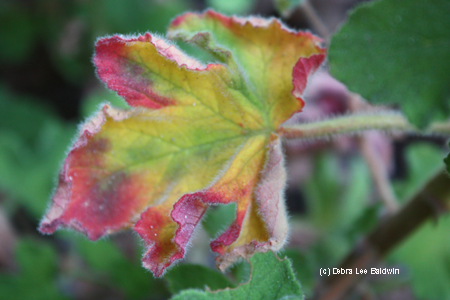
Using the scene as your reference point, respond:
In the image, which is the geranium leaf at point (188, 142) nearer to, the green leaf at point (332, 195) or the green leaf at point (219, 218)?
the green leaf at point (219, 218)

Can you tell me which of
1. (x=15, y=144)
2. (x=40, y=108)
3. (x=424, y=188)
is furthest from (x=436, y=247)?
(x=40, y=108)

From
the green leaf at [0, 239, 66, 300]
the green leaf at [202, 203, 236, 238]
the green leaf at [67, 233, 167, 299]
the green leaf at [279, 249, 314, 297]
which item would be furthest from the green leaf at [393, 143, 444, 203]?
the green leaf at [0, 239, 66, 300]

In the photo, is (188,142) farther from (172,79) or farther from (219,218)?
(219,218)

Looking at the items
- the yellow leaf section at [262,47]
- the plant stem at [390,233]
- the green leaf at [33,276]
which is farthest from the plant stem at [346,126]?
the green leaf at [33,276]

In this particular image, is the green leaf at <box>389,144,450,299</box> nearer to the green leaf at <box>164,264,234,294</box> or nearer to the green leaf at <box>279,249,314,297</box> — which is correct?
the green leaf at <box>279,249,314,297</box>

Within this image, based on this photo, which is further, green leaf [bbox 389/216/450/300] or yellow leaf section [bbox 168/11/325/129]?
A: green leaf [bbox 389/216/450/300]

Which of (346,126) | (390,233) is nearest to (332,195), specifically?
(390,233)

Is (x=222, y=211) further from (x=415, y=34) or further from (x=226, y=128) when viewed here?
(x=415, y=34)

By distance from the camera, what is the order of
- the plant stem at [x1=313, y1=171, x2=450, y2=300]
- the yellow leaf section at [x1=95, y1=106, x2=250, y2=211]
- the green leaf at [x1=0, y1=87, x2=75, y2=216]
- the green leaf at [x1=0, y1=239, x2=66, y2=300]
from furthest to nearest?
the green leaf at [x1=0, y1=87, x2=75, y2=216] → the green leaf at [x1=0, y1=239, x2=66, y2=300] → the plant stem at [x1=313, y1=171, x2=450, y2=300] → the yellow leaf section at [x1=95, y1=106, x2=250, y2=211]
